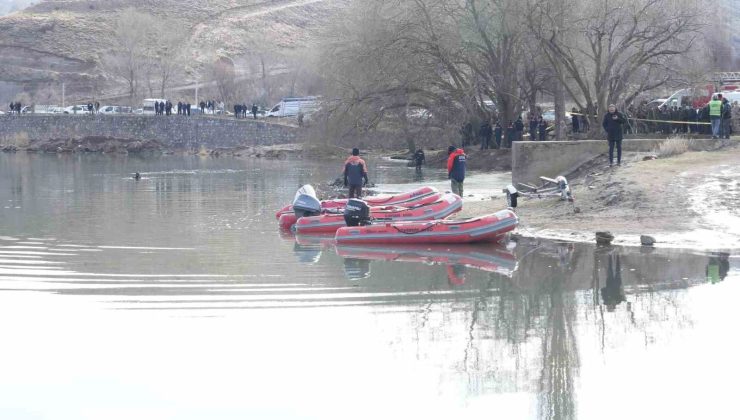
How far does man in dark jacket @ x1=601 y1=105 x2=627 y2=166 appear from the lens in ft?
86.9

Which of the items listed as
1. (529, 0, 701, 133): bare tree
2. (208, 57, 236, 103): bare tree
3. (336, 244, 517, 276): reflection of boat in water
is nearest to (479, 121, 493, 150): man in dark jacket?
(529, 0, 701, 133): bare tree

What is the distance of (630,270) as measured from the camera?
18.7 metres

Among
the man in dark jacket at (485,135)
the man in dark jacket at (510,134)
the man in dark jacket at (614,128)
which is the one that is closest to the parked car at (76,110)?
the man in dark jacket at (485,135)

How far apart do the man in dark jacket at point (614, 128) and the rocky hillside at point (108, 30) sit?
242 ft

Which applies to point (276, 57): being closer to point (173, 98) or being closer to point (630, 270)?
point (173, 98)

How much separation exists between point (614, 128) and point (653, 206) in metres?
4.21

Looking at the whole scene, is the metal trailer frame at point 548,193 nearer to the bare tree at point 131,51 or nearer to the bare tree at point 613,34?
the bare tree at point 613,34

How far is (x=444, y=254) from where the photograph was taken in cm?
2100

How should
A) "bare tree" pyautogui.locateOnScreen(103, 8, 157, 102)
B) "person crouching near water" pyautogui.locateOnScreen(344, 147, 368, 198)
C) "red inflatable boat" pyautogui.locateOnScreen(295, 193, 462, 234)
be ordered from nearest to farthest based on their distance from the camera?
"red inflatable boat" pyautogui.locateOnScreen(295, 193, 462, 234)
"person crouching near water" pyautogui.locateOnScreen(344, 147, 368, 198)
"bare tree" pyautogui.locateOnScreen(103, 8, 157, 102)

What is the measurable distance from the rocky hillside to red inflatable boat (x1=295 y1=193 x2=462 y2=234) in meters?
75.6

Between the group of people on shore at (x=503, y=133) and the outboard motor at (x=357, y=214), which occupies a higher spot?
the group of people on shore at (x=503, y=133)

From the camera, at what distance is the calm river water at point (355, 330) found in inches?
459

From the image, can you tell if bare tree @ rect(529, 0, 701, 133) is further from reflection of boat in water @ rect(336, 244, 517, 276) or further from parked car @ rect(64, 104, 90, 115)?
parked car @ rect(64, 104, 90, 115)

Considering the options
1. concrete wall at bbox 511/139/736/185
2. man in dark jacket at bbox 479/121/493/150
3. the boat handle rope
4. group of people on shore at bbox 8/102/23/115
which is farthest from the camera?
group of people on shore at bbox 8/102/23/115
